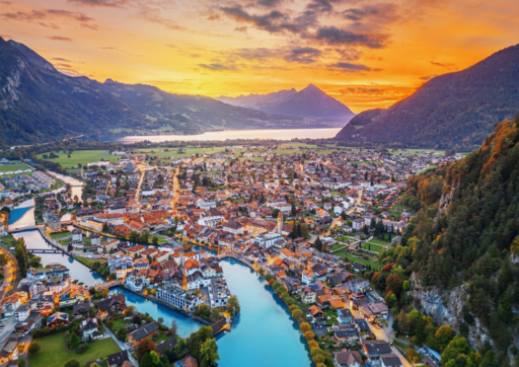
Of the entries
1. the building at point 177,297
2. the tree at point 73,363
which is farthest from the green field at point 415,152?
the tree at point 73,363

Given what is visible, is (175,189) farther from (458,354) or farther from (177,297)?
(458,354)

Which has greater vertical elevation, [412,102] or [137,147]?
[412,102]

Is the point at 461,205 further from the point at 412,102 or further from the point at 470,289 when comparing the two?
the point at 412,102

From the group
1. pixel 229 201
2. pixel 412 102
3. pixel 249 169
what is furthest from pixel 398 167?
pixel 412 102

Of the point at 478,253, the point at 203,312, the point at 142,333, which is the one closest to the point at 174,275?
the point at 203,312

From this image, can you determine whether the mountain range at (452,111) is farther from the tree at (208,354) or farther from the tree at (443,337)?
the tree at (208,354)
